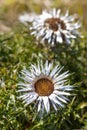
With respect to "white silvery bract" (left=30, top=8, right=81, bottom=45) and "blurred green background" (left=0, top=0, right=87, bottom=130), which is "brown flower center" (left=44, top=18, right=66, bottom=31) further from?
"blurred green background" (left=0, top=0, right=87, bottom=130)

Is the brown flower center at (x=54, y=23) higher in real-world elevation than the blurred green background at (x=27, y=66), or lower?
higher

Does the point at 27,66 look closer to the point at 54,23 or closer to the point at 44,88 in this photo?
the point at 44,88

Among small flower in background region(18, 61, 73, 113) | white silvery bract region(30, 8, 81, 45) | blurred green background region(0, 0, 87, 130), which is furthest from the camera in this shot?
white silvery bract region(30, 8, 81, 45)

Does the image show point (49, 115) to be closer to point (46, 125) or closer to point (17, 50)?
point (46, 125)

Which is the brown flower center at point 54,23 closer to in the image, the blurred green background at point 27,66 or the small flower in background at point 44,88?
the blurred green background at point 27,66

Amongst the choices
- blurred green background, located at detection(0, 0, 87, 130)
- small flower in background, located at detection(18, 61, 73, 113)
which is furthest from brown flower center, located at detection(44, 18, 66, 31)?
small flower in background, located at detection(18, 61, 73, 113)

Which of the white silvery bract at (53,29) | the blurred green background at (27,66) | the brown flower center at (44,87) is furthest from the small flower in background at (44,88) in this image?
the white silvery bract at (53,29)

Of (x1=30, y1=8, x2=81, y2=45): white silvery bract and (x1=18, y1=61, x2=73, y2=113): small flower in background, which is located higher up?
(x1=30, y1=8, x2=81, y2=45): white silvery bract

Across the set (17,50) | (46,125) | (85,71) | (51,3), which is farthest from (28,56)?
(51,3)
